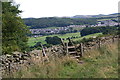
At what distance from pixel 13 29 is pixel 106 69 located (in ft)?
56.8

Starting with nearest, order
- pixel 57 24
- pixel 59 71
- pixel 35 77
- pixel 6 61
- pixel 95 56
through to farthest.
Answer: pixel 35 77 < pixel 59 71 < pixel 6 61 < pixel 95 56 < pixel 57 24

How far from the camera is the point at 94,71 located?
6.34m

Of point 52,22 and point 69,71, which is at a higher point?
point 52,22

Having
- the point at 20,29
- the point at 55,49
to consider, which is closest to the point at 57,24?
the point at 20,29

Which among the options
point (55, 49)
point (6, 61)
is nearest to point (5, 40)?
point (55, 49)

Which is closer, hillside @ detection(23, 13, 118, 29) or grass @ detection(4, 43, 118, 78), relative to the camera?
grass @ detection(4, 43, 118, 78)

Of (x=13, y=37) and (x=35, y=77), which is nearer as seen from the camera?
(x=35, y=77)

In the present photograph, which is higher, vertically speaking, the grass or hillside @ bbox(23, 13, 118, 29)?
hillside @ bbox(23, 13, 118, 29)

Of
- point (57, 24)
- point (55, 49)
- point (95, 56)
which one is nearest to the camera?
point (95, 56)

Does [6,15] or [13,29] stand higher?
[6,15]

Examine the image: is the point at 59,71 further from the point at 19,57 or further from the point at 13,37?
the point at 13,37

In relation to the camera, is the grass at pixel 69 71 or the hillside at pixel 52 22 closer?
the grass at pixel 69 71

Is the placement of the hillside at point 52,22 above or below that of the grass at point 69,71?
above

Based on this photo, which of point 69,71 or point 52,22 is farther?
point 52,22
